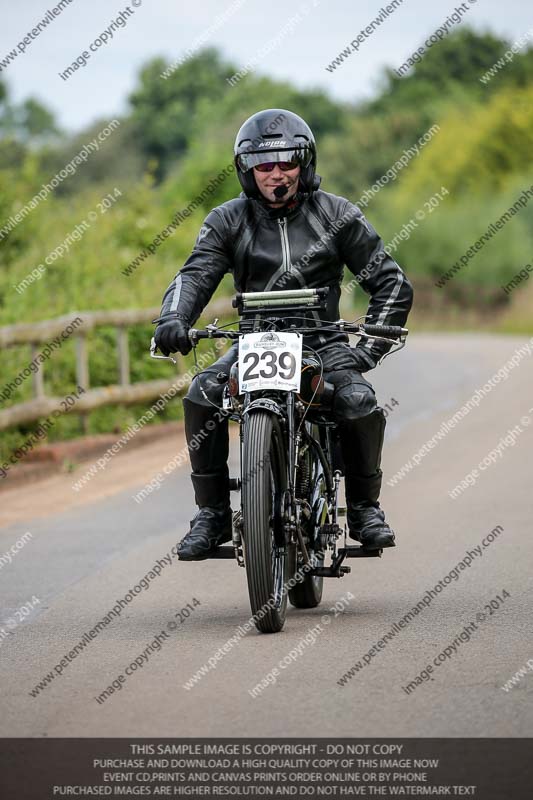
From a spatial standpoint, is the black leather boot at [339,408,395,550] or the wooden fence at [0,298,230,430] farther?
the wooden fence at [0,298,230,430]

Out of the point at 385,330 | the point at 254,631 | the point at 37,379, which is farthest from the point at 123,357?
the point at 254,631

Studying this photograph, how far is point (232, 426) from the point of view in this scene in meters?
16.7

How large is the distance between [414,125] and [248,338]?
76.1 metres

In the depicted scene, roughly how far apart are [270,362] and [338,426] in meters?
0.74

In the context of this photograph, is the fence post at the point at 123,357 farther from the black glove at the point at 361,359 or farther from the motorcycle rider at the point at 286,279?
the black glove at the point at 361,359

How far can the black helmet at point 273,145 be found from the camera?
22.5 ft

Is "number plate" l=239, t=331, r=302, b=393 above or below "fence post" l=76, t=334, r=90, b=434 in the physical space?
above

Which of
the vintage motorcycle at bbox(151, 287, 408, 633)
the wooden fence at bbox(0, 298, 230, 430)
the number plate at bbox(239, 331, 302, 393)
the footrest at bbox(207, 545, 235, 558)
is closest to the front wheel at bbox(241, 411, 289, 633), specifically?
the vintage motorcycle at bbox(151, 287, 408, 633)

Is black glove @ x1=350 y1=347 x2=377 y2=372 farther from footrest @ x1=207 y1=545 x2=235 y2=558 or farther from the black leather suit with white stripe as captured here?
footrest @ x1=207 y1=545 x2=235 y2=558

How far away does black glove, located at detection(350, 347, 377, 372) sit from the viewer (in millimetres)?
6957

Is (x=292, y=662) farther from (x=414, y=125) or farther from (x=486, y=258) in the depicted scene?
(x=414, y=125)

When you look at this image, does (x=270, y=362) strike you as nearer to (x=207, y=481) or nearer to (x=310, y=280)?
(x=310, y=280)

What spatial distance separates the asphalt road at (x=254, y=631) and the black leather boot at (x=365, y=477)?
38 cm
